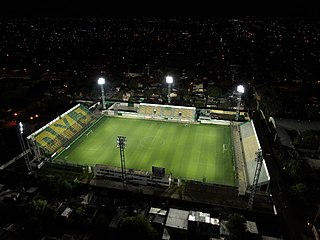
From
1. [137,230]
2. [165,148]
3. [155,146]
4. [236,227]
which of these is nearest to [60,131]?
[155,146]

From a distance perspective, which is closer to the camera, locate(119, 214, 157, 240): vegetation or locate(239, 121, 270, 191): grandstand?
locate(119, 214, 157, 240): vegetation

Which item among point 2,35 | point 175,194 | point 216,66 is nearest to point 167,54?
point 216,66

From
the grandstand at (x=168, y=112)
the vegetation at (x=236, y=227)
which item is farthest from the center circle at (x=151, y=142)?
the vegetation at (x=236, y=227)

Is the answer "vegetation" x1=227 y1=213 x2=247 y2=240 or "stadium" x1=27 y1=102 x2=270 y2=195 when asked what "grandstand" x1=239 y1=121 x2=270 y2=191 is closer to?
"stadium" x1=27 y1=102 x2=270 y2=195

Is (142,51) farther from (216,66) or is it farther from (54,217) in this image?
(54,217)

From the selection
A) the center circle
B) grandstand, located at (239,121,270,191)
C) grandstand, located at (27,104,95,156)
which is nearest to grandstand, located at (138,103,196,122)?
the center circle

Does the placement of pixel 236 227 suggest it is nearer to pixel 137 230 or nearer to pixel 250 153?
pixel 137 230
